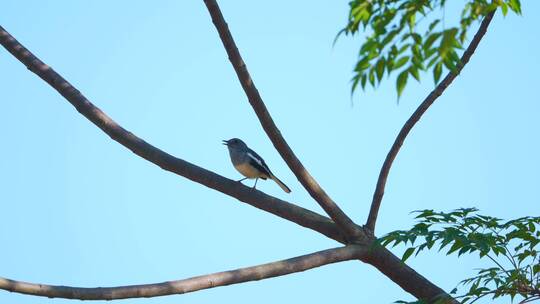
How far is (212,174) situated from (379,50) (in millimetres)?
3747

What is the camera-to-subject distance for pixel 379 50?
3.42 meters

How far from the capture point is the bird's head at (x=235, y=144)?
39.0 feet

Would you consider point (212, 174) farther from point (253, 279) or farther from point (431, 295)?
point (431, 295)

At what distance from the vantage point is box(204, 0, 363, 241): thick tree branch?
20.6 ft

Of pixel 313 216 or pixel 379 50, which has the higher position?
pixel 313 216

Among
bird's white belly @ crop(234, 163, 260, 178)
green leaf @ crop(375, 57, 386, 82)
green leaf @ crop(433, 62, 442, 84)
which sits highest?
bird's white belly @ crop(234, 163, 260, 178)

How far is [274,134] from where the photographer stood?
6.56 metres

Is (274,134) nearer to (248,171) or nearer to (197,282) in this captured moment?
(197,282)

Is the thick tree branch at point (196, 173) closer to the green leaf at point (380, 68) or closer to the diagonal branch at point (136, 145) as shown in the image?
the diagonal branch at point (136, 145)

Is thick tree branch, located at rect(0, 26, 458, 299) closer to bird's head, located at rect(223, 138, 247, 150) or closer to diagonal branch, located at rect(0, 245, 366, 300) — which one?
diagonal branch, located at rect(0, 245, 366, 300)

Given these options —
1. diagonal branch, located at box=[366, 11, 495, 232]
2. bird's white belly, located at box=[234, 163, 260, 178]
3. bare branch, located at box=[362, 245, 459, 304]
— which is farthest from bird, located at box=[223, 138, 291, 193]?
bare branch, located at box=[362, 245, 459, 304]

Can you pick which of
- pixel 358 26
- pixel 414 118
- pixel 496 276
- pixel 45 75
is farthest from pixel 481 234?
pixel 45 75

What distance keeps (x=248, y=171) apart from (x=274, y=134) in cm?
463

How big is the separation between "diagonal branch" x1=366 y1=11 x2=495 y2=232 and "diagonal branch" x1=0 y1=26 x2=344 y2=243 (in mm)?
755
